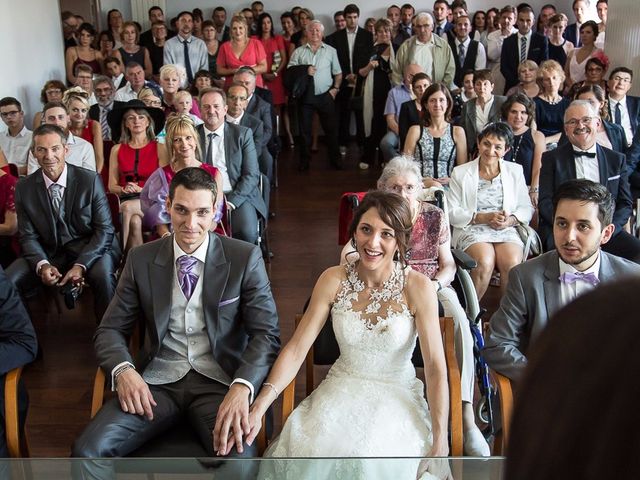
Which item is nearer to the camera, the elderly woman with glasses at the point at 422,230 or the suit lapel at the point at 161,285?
the suit lapel at the point at 161,285

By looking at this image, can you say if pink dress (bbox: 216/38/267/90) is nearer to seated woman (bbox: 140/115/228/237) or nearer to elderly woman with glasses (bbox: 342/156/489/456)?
seated woman (bbox: 140/115/228/237)

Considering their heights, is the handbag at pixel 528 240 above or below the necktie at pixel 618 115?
below

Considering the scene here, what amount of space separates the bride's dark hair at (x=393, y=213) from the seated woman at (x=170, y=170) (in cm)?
169

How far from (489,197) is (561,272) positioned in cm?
189

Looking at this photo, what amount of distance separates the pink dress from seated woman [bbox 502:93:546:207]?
368 centimetres

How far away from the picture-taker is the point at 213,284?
2.78 m

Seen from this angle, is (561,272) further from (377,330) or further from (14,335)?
(14,335)

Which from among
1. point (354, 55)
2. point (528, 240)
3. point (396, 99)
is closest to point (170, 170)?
point (528, 240)

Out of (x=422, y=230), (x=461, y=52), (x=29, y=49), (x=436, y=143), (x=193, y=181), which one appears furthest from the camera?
(x=461, y=52)

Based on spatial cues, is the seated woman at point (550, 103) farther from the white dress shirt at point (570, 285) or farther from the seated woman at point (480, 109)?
the white dress shirt at point (570, 285)

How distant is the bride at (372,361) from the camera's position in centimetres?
250

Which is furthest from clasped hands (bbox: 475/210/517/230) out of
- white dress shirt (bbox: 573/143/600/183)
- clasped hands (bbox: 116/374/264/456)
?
clasped hands (bbox: 116/374/264/456)

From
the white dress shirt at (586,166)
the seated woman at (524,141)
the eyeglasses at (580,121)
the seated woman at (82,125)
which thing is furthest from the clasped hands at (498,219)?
the seated woman at (82,125)

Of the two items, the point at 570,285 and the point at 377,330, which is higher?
the point at 570,285
